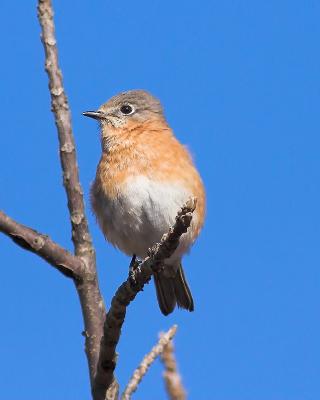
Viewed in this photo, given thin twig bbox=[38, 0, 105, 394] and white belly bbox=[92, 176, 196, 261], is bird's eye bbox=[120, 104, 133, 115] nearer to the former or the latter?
white belly bbox=[92, 176, 196, 261]

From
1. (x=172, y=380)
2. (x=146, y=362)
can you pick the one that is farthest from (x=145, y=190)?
(x=172, y=380)

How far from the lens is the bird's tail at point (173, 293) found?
23.3 feet

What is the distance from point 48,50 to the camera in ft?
12.1

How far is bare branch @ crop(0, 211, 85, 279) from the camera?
3227mm

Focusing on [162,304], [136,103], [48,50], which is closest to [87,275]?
[48,50]

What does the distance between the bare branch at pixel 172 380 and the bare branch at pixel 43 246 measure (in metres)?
1.36

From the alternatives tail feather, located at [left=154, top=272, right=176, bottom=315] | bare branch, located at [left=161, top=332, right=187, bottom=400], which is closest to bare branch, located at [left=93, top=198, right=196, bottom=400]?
bare branch, located at [left=161, top=332, right=187, bottom=400]

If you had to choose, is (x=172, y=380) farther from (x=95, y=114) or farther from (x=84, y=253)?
(x=95, y=114)

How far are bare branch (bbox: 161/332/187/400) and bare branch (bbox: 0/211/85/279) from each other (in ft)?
4.45

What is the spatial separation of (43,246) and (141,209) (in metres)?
2.73

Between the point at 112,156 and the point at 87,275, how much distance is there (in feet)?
10.3

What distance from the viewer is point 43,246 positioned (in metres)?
3.32

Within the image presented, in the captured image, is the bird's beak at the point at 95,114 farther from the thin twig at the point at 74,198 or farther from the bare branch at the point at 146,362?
the bare branch at the point at 146,362

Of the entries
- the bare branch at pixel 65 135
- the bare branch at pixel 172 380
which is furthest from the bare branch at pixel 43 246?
the bare branch at pixel 172 380
